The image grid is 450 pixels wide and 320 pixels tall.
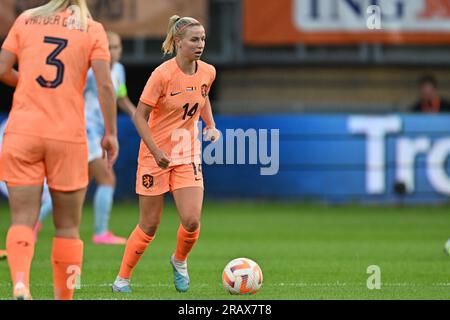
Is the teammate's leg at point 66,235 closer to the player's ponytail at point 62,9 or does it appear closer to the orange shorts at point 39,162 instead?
the orange shorts at point 39,162

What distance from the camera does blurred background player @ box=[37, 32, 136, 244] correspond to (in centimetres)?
1261

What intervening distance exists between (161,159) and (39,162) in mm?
1534

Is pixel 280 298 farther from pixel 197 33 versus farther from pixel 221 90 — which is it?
pixel 221 90

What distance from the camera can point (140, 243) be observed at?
8.71 meters

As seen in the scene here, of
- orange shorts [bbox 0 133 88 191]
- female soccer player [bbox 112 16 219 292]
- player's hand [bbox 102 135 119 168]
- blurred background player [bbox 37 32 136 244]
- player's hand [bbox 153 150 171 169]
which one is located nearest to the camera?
orange shorts [bbox 0 133 88 191]

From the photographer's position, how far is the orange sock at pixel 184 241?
8.73 meters

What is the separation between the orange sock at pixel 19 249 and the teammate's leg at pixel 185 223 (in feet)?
6.11

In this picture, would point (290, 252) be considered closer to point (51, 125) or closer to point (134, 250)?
point (134, 250)

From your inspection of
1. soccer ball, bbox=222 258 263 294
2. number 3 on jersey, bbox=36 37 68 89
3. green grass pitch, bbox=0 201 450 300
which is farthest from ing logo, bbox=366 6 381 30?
number 3 on jersey, bbox=36 37 68 89

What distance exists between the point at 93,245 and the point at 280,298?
196 inches

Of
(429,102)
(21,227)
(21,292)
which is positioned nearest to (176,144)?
(21,227)

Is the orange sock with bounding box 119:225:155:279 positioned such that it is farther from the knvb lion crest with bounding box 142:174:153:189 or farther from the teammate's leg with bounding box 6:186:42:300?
the teammate's leg with bounding box 6:186:42:300

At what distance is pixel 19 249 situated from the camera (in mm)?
6930

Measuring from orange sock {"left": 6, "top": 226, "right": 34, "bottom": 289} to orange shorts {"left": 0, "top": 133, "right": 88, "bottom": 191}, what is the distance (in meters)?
0.29
